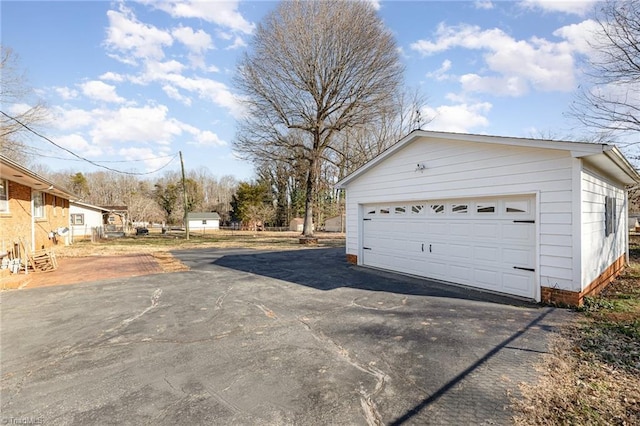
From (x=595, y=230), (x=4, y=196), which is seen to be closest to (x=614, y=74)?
(x=595, y=230)

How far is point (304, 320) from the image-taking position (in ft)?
16.6

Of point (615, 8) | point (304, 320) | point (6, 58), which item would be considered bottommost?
point (304, 320)

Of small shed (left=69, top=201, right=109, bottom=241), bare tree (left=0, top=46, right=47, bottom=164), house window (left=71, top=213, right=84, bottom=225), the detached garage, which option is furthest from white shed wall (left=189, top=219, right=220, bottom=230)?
the detached garage

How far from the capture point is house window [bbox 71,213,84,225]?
84.5ft

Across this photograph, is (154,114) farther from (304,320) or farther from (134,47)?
(304,320)

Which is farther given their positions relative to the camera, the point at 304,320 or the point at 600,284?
the point at 600,284

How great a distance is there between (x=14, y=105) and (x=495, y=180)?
1069 inches

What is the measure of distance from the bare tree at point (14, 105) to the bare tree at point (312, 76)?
41.8 ft

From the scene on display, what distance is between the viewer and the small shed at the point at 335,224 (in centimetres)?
3481

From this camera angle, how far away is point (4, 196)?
10961mm

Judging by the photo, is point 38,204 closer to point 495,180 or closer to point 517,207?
point 495,180

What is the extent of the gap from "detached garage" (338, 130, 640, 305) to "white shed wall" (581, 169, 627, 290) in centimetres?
2

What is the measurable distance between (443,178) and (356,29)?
642 inches

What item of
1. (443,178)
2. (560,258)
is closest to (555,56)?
(443,178)
